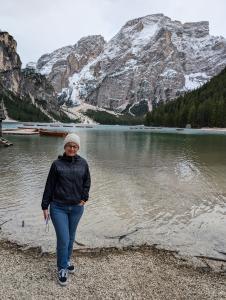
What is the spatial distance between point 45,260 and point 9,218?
17.9 ft

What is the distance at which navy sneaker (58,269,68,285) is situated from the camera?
8.60 metres

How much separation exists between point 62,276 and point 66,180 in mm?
2338

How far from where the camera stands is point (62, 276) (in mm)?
8656

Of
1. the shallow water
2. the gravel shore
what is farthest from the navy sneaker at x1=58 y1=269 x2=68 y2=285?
the shallow water

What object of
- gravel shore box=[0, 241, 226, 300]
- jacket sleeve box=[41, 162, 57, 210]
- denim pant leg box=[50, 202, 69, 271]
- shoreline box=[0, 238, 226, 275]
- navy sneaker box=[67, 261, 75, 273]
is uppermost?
jacket sleeve box=[41, 162, 57, 210]

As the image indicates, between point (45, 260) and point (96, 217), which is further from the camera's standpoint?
point (96, 217)

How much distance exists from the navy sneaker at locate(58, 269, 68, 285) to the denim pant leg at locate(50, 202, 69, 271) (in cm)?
10

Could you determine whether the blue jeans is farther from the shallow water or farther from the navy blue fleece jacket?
the shallow water

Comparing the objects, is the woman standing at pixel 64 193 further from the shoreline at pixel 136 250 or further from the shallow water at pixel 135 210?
the shallow water at pixel 135 210

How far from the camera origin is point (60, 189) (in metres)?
8.76

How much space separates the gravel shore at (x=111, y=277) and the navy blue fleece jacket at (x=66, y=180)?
1903 mm

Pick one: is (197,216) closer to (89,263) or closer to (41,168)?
(89,263)

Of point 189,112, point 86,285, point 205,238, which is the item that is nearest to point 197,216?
point 205,238

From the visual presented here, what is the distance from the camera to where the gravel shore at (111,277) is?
825cm
